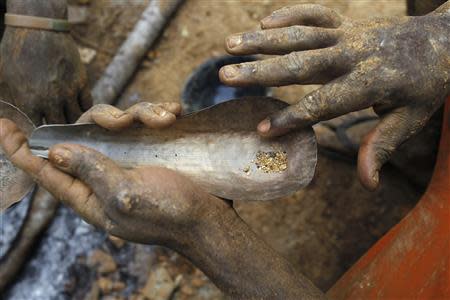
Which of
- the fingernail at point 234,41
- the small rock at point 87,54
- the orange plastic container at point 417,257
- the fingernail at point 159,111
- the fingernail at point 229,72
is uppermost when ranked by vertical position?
the fingernail at point 234,41

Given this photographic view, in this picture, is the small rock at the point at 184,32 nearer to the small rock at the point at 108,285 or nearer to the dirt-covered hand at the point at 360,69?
the small rock at the point at 108,285

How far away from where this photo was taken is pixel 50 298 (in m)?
2.25

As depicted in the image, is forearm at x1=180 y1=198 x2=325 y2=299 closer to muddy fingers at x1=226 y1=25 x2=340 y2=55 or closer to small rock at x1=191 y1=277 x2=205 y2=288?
muddy fingers at x1=226 y1=25 x2=340 y2=55

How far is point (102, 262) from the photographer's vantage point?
2.34 meters

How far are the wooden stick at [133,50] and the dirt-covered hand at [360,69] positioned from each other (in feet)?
4.92

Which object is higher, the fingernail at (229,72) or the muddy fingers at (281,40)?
the muddy fingers at (281,40)

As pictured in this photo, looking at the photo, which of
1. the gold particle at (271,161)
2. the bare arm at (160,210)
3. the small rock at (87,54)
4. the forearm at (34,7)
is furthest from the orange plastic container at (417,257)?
the small rock at (87,54)

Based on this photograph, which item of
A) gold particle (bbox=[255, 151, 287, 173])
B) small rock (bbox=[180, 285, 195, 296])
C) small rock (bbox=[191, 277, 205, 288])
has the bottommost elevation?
small rock (bbox=[180, 285, 195, 296])

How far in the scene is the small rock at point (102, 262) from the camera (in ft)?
7.63

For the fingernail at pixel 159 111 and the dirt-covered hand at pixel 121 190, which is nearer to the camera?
the dirt-covered hand at pixel 121 190

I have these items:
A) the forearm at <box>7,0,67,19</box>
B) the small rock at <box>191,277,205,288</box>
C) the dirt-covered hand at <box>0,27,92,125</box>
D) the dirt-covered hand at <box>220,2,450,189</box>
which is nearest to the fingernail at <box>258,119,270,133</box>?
the dirt-covered hand at <box>220,2,450,189</box>

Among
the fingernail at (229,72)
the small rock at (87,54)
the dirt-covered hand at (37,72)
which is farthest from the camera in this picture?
the small rock at (87,54)

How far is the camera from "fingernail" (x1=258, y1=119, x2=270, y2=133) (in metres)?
1.40

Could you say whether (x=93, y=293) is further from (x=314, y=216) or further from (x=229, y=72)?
(x=229, y=72)
